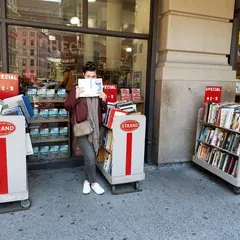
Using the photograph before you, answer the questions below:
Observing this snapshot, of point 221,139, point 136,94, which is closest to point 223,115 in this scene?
point 221,139

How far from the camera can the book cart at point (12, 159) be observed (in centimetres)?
264

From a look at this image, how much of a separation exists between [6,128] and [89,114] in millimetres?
963

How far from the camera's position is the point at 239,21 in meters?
4.59

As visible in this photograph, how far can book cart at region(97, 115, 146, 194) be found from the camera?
123 inches

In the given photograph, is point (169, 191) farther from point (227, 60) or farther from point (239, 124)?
point (227, 60)

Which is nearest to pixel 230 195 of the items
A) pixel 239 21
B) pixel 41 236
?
pixel 41 236

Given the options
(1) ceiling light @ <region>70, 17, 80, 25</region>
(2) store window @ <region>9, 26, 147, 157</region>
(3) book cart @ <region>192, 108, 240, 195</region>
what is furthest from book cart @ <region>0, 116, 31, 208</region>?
(3) book cart @ <region>192, 108, 240, 195</region>

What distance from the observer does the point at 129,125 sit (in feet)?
10.4

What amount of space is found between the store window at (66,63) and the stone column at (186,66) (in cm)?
52

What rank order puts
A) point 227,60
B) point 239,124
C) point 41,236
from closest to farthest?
point 41,236 < point 239,124 < point 227,60

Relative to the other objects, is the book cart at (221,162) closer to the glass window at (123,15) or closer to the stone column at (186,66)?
the stone column at (186,66)

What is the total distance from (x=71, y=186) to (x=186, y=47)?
2.87 m

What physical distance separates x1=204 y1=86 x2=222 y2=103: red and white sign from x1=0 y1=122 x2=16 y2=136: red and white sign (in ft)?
9.46

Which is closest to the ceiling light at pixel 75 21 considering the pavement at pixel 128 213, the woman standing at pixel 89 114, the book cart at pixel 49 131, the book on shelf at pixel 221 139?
the woman standing at pixel 89 114
